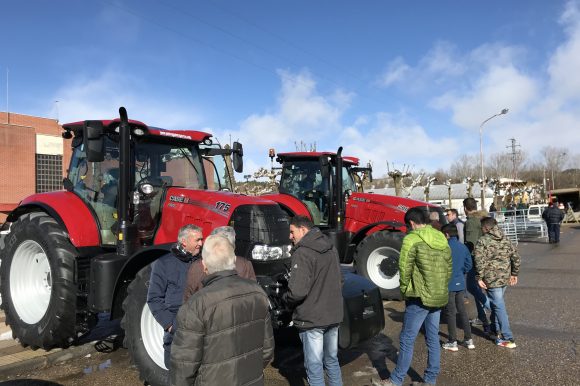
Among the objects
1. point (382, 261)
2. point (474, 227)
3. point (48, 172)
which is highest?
point (48, 172)

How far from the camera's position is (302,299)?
3.66 meters

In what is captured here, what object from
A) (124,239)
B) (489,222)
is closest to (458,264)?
(489,222)

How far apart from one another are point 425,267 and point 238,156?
10.4ft

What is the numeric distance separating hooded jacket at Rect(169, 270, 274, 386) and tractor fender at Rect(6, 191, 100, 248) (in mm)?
3255

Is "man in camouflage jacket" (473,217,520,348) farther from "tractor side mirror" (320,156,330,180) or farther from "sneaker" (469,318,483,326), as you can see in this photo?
"tractor side mirror" (320,156,330,180)

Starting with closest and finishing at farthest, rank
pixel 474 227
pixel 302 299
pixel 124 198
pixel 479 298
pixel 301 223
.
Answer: pixel 302 299 < pixel 301 223 < pixel 124 198 < pixel 479 298 < pixel 474 227

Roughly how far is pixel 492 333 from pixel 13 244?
615cm

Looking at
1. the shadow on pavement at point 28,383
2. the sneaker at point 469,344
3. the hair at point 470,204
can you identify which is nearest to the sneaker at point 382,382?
the sneaker at point 469,344

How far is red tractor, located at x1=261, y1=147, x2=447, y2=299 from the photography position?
321 inches

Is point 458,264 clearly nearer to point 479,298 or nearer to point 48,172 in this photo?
point 479,298

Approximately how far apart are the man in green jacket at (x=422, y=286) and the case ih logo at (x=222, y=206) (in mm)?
1867

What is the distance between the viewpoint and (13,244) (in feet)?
18.8

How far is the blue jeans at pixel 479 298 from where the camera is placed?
6.20m

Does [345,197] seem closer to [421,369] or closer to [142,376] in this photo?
[421,369]
